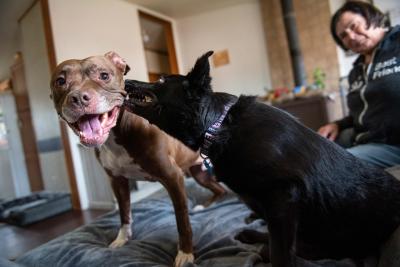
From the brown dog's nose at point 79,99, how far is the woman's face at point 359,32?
145 centimetres

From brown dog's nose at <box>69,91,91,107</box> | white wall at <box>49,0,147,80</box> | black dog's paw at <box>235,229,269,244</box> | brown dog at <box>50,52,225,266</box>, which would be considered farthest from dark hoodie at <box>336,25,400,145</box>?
white wall at <box>49,0,147,80</box>

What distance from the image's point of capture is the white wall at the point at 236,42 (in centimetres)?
541

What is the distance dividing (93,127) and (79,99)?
0.11m

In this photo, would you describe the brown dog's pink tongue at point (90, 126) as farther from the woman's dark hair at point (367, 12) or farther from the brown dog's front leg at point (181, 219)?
the woman's dark hair at point (367, 12)

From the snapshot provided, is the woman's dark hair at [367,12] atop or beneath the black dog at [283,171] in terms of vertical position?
atop

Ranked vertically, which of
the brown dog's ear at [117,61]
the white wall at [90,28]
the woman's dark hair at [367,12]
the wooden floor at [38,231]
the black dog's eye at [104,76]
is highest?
the white wall at [90,28]

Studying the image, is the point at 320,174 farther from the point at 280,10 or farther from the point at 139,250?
the point at 280,10

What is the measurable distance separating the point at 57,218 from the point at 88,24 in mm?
2059

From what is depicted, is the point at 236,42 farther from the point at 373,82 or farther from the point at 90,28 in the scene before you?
the point at 373,82

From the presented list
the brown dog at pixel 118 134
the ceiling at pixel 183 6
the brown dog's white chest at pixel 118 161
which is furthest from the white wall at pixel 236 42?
the brown dog's white chest at pixel 118 161

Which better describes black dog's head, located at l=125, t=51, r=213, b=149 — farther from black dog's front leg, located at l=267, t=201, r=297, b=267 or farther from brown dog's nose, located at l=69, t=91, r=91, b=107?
black dog's front leg, located at l=267, t=201, r=297, b=267

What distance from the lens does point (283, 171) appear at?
2.79 feet

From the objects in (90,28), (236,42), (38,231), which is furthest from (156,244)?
(236,42)

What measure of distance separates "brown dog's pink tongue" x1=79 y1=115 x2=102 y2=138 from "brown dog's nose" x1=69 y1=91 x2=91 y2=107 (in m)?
0.06
